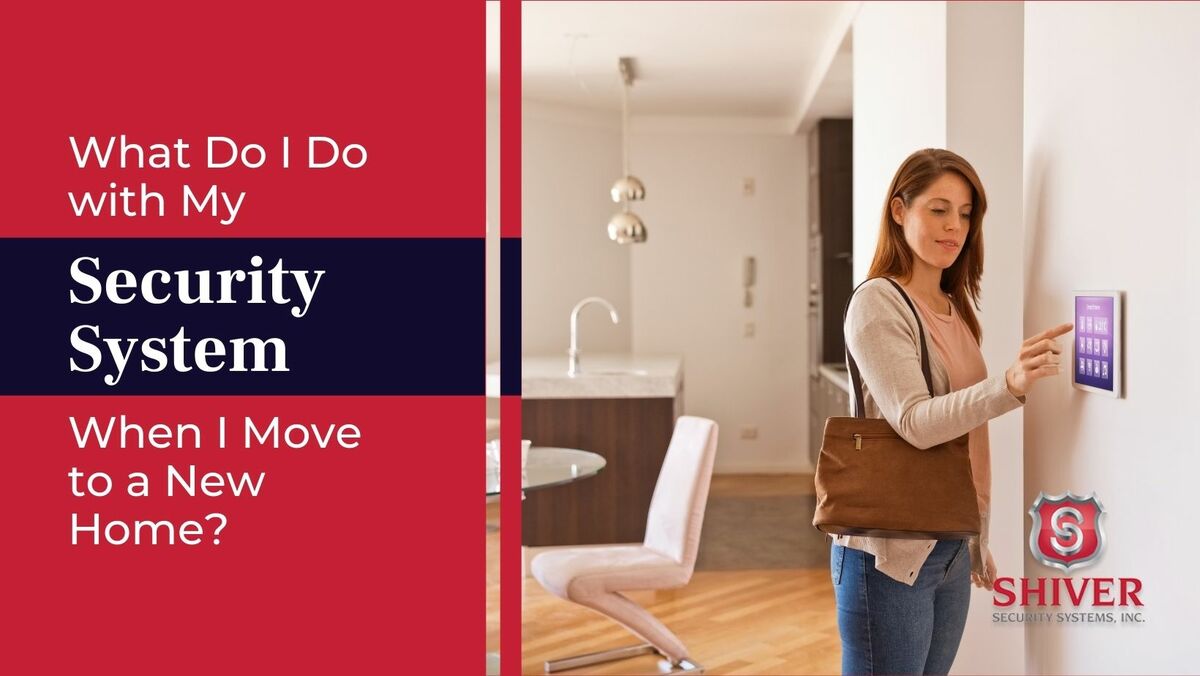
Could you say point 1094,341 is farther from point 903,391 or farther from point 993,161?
point 993,161

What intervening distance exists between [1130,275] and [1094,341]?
136mm

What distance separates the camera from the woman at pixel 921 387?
5.27 feet

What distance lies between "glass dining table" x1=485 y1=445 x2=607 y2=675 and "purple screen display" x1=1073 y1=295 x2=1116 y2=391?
146cm

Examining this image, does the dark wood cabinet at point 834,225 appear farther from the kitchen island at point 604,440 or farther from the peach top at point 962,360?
the peach top at point 962,360

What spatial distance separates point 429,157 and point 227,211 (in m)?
0.26

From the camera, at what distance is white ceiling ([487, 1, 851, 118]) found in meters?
4.62

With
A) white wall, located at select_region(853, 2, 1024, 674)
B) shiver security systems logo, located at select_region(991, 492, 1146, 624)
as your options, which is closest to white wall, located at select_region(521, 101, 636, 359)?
white wall, located at select_region(853, 2, 1024, 674)

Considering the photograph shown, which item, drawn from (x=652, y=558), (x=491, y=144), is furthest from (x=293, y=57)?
(x=491, y=144)

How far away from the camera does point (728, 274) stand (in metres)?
7.49

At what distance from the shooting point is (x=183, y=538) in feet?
4.52

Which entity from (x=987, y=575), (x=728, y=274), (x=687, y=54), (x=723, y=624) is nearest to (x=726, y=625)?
(x=723, y=624)

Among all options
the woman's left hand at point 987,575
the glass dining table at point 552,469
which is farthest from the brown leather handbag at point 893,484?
the glass dining table at point 552,469

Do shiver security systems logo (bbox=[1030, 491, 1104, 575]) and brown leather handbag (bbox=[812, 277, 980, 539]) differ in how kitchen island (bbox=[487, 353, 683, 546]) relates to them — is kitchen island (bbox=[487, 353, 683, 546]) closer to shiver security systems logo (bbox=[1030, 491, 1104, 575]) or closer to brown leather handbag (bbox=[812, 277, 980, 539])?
shiver security systems logo (bbox=[1030, 491, 1104, 575])

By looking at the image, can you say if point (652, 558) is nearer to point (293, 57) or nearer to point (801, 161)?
point (293, 57)
